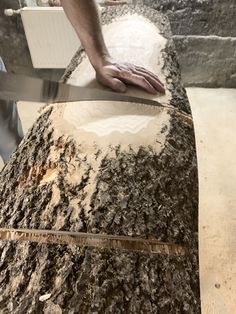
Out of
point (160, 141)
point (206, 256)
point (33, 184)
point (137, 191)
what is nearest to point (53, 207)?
point (33, 184)

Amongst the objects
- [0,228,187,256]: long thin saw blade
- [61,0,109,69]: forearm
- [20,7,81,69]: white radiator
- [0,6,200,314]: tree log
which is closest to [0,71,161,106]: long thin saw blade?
[0,6,200,314]: tree log

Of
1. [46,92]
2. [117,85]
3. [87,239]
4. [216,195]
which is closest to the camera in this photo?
[87,239]

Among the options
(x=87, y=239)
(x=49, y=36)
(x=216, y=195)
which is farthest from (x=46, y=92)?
(x=49, y=36)

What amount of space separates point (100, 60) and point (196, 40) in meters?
1.77

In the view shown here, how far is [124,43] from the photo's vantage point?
182 cm

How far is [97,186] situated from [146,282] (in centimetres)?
27

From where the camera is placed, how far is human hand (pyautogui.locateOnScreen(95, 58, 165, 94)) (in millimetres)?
1468

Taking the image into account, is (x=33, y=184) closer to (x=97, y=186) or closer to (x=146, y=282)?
(x=97, y=186)

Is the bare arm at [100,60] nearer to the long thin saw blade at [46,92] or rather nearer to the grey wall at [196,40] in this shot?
the long thin saw blade at [46,92]

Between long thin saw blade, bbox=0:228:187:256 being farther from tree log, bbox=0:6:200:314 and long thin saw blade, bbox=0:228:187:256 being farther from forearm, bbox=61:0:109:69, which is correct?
forearm, bbox=61:0:109:69

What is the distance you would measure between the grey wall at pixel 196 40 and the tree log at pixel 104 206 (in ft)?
5.45

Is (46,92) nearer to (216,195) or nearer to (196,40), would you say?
(216,195)

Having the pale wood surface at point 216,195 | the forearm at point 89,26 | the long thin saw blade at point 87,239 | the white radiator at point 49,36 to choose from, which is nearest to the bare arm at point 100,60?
the forearm at point 89,26

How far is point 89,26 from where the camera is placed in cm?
152
